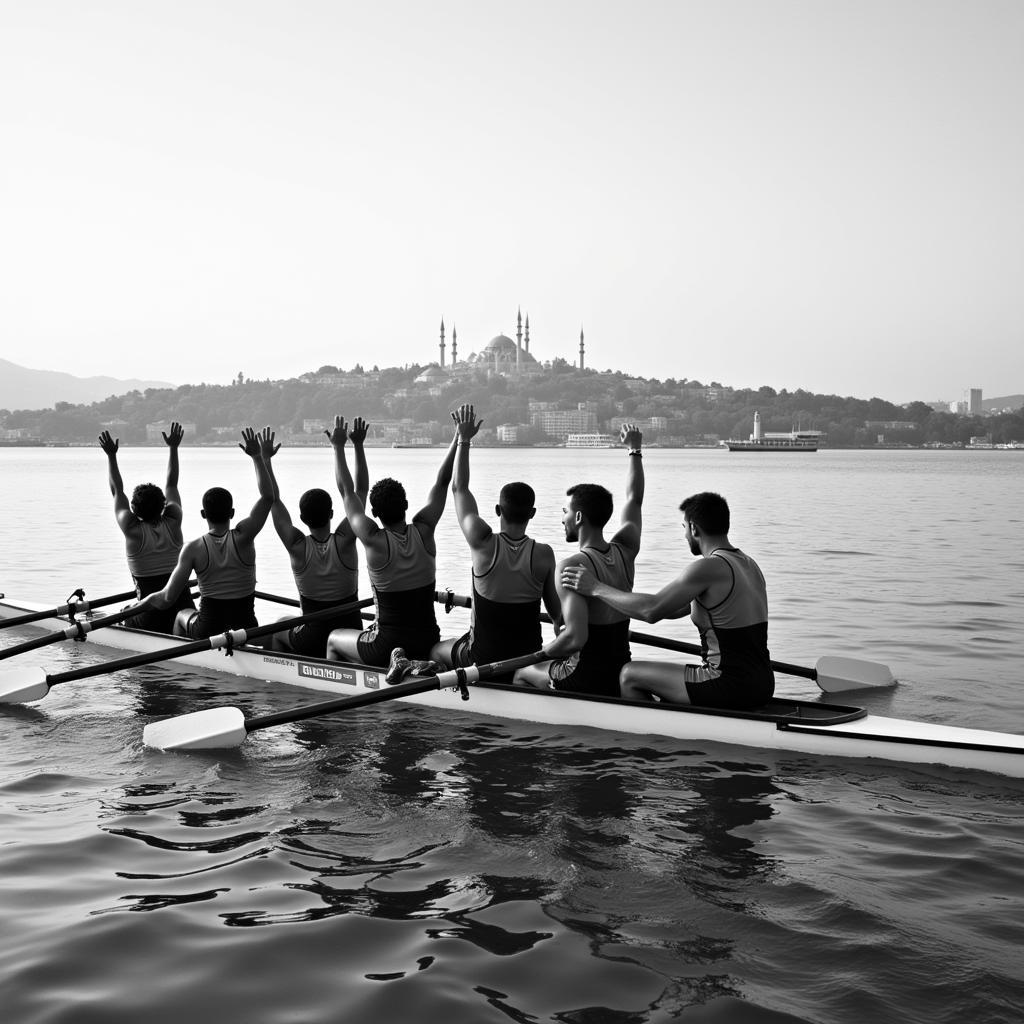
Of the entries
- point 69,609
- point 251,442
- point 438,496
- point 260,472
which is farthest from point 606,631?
point 69,609

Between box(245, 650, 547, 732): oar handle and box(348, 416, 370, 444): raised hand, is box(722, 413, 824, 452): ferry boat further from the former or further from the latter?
box(245, 650, 547, 732): oar handle

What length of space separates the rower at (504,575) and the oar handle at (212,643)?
6.63 feet

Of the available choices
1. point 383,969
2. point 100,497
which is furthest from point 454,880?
point 100,497

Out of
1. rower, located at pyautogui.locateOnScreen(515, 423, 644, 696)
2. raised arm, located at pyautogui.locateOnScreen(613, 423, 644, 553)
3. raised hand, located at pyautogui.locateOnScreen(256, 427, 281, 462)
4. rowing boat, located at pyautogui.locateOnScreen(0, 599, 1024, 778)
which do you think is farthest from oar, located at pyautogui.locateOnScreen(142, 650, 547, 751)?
raised hand, located at pyautogui.locateOnScreen(256, 427, 281, 462)

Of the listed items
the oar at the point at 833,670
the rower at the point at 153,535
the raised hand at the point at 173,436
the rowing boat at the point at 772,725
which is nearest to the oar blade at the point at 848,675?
the oar at the point at 833,670

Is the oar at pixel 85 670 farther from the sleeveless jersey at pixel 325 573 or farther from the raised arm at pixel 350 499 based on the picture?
the raised arm at pixel 350 499

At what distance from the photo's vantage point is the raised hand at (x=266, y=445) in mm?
9656

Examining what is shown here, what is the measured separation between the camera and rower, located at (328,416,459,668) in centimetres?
888

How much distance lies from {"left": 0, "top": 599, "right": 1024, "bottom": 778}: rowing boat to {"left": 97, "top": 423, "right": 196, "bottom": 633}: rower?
131 inches

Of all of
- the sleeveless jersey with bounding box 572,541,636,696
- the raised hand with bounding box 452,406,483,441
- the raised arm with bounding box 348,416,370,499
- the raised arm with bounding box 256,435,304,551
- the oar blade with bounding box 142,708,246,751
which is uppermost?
the raised hand with bounding box 452,406,483,441

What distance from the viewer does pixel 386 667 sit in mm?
9281

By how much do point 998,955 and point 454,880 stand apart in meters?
2.60

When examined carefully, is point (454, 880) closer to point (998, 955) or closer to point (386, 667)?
point (998, 955)

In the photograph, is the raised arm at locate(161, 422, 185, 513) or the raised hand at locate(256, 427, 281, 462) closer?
the raised hand at locate(256, 427, 281, 462)
